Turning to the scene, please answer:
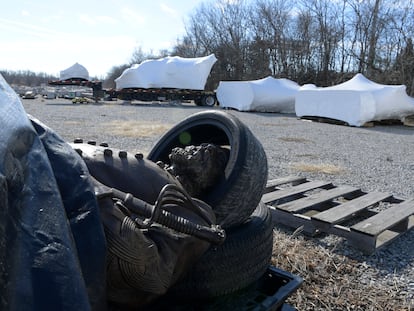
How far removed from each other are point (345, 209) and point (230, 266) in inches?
73.3

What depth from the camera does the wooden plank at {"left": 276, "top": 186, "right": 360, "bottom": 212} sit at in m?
3.34

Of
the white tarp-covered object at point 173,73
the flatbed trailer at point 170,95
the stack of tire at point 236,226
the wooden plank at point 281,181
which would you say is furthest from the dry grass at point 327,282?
the white tarp-covered object at point 173,73

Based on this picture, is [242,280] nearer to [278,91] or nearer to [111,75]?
[278,91]

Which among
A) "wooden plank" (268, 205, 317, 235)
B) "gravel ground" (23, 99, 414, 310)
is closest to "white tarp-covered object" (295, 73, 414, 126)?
"gravel ground" (23, 99, 414, 310)

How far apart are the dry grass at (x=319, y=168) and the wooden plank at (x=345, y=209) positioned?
1.58 meters

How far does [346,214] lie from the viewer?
3174 mm

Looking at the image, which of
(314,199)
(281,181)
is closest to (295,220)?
(314,199)

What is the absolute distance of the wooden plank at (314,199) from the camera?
3345 mm

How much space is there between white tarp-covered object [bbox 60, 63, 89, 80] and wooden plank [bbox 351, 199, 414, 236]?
86.0 ft

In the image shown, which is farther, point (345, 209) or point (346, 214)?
point (345, 209)

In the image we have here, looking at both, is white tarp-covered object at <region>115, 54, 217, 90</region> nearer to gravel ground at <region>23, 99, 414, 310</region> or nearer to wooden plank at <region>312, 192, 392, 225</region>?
gravel ground at <region>23, 99, 414, 310</region>

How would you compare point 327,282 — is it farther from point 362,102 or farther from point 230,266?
point 362,102

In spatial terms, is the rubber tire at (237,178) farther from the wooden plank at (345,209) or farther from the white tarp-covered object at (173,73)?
the white tarp-covered object at (173,73)

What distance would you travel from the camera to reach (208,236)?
1.23 metres
